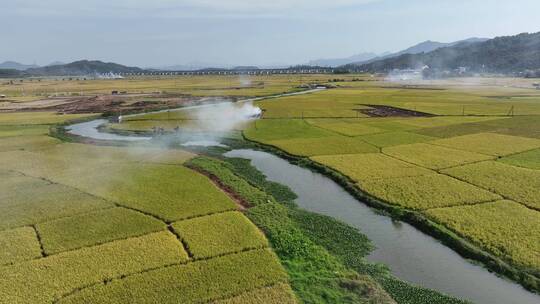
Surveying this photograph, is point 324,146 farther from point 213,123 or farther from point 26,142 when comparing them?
point 26,142

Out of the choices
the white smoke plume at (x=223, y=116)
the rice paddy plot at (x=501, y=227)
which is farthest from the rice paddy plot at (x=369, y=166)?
the white smoke plume at (x=223, y=116)

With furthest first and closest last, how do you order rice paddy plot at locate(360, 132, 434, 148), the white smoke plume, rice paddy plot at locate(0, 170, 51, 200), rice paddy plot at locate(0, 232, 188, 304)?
the white smoke plume < rice paddy plot at locate(360, 132, 434, 148) < rice paddy plot at locate(0, 170, 51, 200) < rice paddy plot at locate(0, 232, 188, 304)

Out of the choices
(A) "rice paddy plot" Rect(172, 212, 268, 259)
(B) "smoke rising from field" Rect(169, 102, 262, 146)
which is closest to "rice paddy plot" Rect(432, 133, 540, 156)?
(B) "smoke rising from field" Rect(169, 102, 262, 146)

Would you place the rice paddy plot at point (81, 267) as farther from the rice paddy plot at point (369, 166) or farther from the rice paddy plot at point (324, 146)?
the rice paddy plot at point (324, 146)

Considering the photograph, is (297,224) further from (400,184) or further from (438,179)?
(438,179)

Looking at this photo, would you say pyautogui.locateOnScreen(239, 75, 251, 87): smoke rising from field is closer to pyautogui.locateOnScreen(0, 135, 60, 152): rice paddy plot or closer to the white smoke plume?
the white smoke plume

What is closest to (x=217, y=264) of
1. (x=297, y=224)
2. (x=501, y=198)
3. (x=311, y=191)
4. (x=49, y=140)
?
(x=297, y=224)
